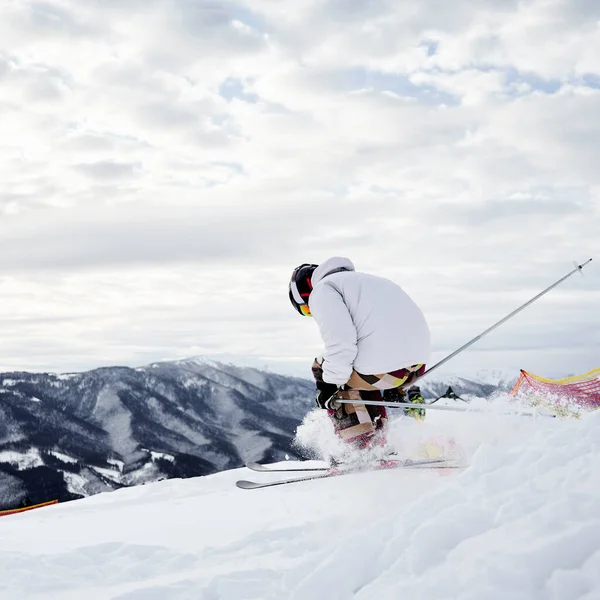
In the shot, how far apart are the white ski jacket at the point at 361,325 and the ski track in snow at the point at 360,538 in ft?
3.27

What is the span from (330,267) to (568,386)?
29.0ft

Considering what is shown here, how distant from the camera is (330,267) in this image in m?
5.88

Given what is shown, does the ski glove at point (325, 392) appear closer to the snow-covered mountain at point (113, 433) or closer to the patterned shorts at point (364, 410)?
the patterned shorts at point (364, 410)

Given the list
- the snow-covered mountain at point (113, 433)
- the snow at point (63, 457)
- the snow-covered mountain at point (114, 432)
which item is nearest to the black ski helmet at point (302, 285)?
the snow-covered mountain at point (114, 432)

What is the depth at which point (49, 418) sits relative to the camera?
15225 centimetres

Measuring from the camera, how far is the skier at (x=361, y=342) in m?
5.50

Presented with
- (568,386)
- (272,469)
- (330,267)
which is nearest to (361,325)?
(330,267)

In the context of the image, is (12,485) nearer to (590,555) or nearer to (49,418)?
(49,418)

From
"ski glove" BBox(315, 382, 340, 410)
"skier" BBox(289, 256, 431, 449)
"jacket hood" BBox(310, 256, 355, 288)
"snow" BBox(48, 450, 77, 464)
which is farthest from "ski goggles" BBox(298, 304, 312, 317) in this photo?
"snow" BBox(48, 450, 77, 464)

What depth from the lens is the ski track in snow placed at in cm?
225

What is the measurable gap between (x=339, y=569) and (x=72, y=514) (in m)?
3.40

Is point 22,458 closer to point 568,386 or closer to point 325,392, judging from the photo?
point 568,386

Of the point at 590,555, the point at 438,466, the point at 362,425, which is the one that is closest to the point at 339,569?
the point at 590,555

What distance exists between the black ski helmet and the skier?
0.05 metres
